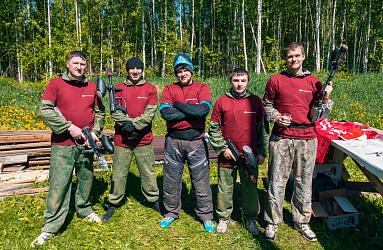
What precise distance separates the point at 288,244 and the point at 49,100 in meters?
3.72

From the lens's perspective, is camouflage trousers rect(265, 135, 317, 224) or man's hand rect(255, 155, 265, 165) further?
man's hand rect(255, 155, 265, 165)

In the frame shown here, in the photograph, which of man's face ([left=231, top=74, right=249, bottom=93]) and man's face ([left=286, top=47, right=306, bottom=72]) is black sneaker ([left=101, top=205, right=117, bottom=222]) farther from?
man's face ([left=286, top=47, right=306, bottom=72])

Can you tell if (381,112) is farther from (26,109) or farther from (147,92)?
(26,109)

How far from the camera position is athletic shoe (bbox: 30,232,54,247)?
393 centimetres

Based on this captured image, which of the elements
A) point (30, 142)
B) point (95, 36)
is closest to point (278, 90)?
Result: point (30, 142)

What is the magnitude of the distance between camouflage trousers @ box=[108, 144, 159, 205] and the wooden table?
9.25 ft

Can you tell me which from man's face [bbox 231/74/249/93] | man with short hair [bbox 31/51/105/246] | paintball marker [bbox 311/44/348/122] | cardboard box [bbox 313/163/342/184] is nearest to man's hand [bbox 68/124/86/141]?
man with short hair [bbox 31/51/105/246]

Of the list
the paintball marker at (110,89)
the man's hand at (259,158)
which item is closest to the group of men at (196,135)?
the man's hand at (259,158)

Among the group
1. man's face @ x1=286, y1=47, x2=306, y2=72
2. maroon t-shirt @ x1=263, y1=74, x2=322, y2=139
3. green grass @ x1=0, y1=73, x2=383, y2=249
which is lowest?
green grass @ x1=0, y1=73, x2=383, y2=249

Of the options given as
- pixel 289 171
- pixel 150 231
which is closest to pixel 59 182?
pixel 150 231

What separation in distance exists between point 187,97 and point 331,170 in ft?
9.34

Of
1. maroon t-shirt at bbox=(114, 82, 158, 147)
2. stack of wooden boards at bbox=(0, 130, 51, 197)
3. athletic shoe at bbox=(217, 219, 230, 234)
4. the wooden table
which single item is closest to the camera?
the wooden table

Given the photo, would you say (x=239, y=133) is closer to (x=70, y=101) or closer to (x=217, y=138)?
(x=217, y=138)

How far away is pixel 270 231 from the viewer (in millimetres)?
4305
